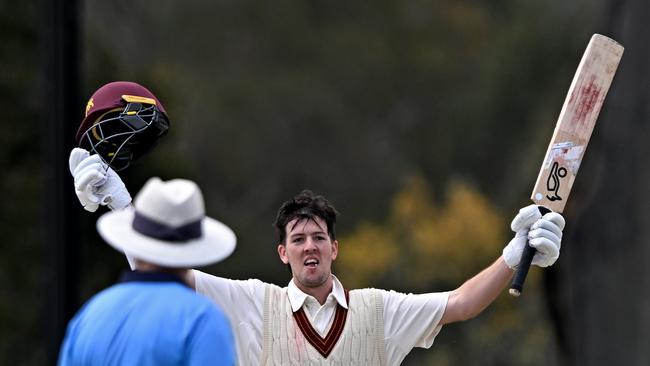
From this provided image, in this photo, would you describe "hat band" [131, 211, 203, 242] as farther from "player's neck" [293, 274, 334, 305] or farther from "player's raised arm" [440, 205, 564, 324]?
"player's raised arm" [440, 205, 564, 324]

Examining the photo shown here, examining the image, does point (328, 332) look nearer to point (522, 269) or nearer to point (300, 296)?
point (300, 296)

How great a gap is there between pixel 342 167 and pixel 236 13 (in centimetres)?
330

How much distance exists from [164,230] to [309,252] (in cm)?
112

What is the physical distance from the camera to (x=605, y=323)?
9.74 meters

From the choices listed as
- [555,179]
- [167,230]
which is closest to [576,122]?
[555,179]

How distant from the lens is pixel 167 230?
363 cm

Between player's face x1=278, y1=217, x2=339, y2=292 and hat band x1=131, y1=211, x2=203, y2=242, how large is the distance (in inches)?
41.7

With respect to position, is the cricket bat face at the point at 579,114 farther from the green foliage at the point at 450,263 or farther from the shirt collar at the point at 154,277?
the green foliage at the point at 450,263

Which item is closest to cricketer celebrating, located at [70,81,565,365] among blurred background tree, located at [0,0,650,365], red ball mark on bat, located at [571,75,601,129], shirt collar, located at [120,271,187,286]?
red ball mark on bat, located at [571,75,601,129]

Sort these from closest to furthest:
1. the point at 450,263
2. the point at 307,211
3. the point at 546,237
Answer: the point at 546,237 → the point at 307,211 → the point at 450,263

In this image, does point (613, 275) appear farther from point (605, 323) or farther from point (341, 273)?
point (341, 273)

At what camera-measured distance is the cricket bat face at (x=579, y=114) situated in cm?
480

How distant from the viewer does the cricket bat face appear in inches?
189

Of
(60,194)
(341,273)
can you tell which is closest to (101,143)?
(60,194)
